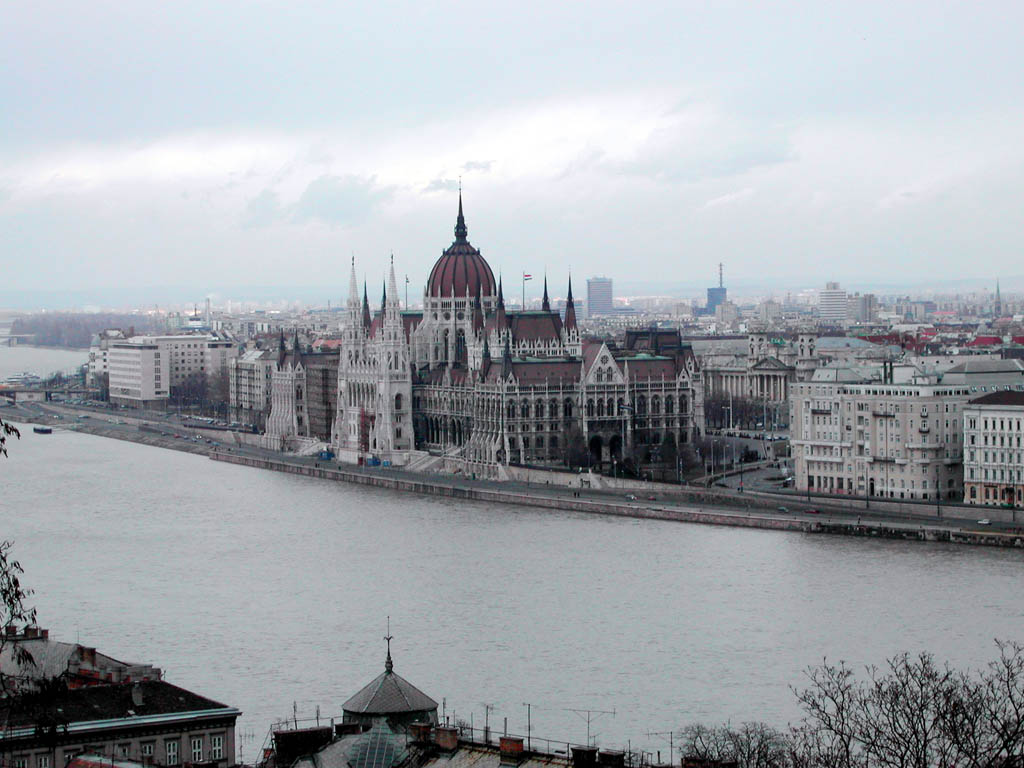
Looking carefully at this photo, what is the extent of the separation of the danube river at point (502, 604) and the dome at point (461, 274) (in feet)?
54.1

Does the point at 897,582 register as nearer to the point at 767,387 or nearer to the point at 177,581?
the point at 177,581

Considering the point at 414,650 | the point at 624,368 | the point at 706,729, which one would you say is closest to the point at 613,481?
the point at 624,368

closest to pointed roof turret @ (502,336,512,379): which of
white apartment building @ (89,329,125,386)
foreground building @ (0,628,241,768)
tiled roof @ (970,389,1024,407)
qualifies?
tiled roof @ (970,389,1024,407)

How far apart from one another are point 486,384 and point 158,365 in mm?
36403

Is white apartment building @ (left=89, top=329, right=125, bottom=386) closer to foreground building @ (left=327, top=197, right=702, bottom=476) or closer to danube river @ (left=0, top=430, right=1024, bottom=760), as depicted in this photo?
foreground building @ (left=327, top=197, right=702, bottom=476)

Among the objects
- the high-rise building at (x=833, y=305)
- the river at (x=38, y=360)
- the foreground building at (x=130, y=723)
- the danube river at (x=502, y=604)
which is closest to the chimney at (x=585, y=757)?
the foreground building at (x=130, y=723)

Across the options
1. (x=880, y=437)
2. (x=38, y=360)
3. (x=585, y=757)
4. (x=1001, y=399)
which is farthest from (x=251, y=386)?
(x=38, y=360)

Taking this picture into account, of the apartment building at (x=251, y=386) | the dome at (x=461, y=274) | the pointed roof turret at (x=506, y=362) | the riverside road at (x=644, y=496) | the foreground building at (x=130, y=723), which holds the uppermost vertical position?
the dome at (x=461, y=274)

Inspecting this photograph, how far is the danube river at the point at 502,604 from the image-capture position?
21.6m

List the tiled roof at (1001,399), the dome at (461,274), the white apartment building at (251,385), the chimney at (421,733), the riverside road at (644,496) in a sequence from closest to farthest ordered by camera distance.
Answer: the chimney at (421,733) → the riverside road at (644,496) → the tiled roof at (1001,399) → the dome at (461,274) → the white apartment building at (251,385)

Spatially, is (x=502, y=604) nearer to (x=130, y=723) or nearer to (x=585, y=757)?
(x=130, y=723)

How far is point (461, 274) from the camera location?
190 ft

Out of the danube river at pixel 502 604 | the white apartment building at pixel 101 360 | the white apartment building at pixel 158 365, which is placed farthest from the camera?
the white apartment building at pixel 101 360

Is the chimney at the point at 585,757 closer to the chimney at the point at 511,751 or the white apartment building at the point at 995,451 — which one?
the chimney at the point at 511,751
